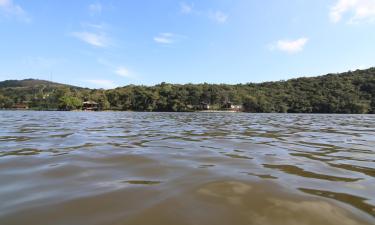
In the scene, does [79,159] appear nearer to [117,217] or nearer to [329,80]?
[117,217]

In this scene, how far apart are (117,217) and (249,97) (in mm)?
99209

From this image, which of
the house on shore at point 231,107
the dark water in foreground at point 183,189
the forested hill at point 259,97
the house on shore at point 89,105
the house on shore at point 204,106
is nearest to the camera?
the dark water in foreground at point 183,189

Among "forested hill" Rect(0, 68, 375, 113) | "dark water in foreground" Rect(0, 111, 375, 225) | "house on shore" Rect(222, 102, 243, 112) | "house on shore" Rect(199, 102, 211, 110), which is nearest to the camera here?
"dark water in foreground" Rect(0, 111, 375, 225)

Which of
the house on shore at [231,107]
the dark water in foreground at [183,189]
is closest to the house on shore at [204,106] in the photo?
the house on shore at [231,107]

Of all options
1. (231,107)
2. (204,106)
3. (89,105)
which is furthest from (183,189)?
(89,105)

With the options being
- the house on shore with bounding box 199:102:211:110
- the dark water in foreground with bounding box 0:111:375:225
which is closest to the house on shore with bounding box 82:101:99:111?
the house on shore with bounding box 199:102:211:110

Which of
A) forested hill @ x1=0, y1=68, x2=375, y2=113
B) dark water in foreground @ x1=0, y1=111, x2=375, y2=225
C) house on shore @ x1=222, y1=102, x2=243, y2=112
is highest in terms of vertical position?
forested hill @ x1=0, y1=68, x2=375, y2=113

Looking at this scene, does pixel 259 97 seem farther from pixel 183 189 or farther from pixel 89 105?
pixel 183 189

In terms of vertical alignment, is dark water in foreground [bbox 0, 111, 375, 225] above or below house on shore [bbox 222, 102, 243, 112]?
below

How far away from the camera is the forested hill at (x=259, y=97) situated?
82.5 meters

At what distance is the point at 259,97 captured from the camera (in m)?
99.6

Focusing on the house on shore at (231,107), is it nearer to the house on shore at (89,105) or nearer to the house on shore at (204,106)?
the house on shore at (204,106)

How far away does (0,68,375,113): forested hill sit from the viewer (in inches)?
3248

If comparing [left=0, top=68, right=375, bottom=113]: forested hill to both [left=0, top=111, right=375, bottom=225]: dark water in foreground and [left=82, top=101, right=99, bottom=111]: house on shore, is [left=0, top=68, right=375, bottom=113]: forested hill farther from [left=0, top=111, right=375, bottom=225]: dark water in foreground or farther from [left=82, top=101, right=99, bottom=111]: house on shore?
[left=0, top=111, right=375, bottom=225]: dark water in foreground
